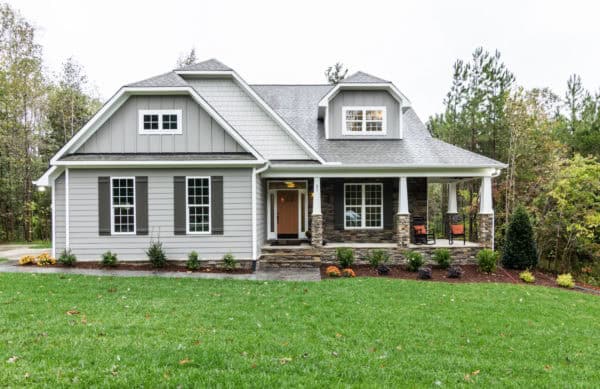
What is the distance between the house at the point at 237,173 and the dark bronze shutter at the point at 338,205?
4cm

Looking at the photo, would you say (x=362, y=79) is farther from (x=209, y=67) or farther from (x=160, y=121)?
(x=160, y=121)

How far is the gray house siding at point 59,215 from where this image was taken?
1130 centimetres

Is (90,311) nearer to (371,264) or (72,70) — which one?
(371,264)

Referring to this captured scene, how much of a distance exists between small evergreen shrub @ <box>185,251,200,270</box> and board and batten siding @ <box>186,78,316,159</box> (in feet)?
13.4

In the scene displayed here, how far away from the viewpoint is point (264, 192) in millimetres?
13648

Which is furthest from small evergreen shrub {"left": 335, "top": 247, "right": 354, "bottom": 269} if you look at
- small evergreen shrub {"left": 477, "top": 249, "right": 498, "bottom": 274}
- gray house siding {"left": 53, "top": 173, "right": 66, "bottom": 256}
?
gray house siding {"left": 53, "top": 173, "right": 66, "bottom": 256}

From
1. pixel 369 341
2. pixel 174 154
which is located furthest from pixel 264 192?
pixel 369 341

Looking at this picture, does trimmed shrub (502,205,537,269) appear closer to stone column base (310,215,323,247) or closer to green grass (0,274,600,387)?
green grass (0,274,600,387)

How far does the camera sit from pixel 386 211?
1392 centimetres

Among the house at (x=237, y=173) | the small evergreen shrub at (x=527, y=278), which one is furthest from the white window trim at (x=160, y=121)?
the small evergreen shrub at (x=527, y=278)

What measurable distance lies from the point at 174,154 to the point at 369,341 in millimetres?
8556

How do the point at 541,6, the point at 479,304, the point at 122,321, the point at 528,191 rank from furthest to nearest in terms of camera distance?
1. the point at 541,6
2. the point at 528,191
3. the point at 479,304
4. the point at 122,321

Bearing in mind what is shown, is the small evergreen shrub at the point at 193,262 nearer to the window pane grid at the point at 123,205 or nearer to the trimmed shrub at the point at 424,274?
the window pane grid at the point at 123,205

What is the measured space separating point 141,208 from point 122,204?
2.11 ft
